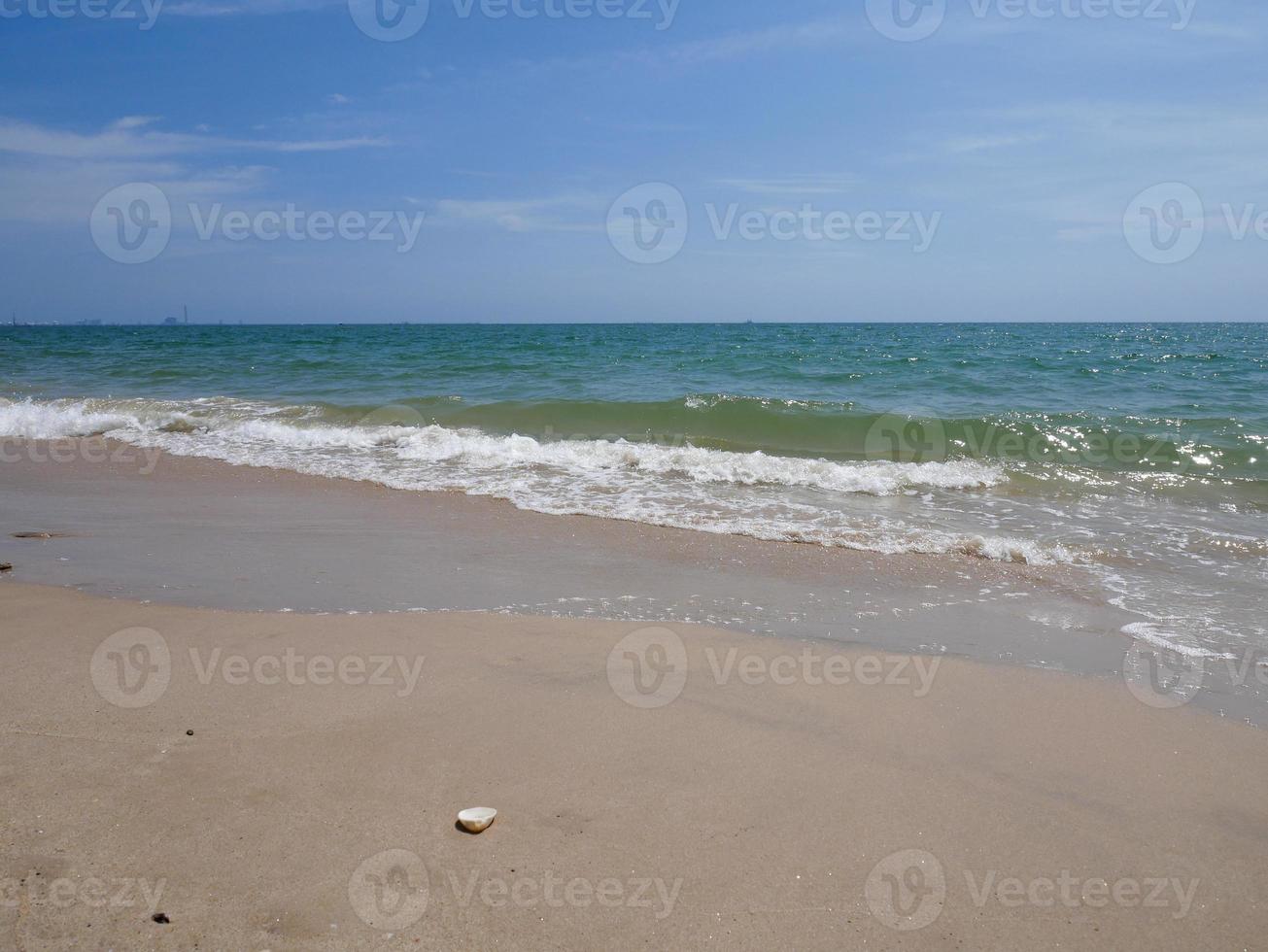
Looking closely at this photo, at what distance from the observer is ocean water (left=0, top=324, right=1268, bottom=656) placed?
6.74 meters

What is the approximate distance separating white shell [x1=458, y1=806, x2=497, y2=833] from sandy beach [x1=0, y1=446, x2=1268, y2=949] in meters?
0.04

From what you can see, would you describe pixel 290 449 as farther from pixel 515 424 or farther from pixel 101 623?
pixel 101 623

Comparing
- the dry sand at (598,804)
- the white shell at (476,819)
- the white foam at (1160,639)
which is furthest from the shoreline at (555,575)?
the white shell at (476,819)

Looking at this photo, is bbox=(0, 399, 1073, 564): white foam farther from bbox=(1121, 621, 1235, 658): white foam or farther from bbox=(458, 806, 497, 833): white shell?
bbox=(458, 806, 497, 833): white shell

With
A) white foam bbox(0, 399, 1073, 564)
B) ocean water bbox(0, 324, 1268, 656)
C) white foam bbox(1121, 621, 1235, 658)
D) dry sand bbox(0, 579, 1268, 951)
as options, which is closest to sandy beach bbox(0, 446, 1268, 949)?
dry sand bbox(0, 579, 1268, 951)

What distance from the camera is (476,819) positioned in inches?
102

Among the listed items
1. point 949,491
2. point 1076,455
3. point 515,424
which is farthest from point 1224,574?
point 515,424

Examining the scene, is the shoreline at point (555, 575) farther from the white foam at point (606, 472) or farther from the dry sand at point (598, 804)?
the dry sand at point (598, 804)

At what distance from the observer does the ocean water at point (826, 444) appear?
6.74m

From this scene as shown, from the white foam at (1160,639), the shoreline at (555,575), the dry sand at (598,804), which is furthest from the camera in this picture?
the shoreline at (555,575)

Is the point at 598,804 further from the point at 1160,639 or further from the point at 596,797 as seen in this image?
the point at 1160,639

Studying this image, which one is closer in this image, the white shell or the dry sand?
the dry sand

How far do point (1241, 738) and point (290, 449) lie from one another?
1092 centimetres

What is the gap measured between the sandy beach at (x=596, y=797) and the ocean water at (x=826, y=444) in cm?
215
